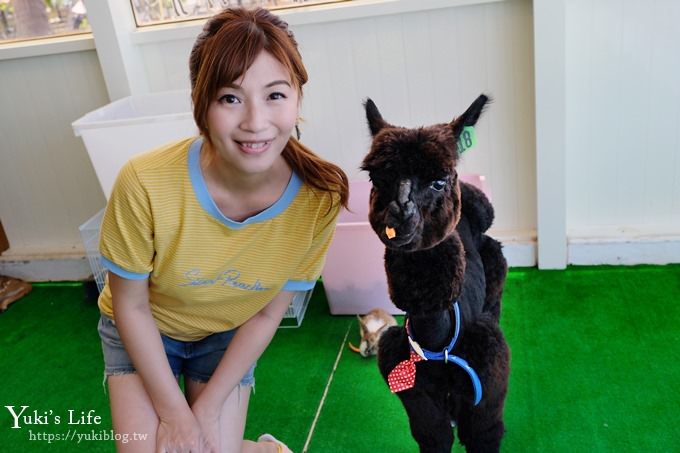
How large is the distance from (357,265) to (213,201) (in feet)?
3.31

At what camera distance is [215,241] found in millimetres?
1207

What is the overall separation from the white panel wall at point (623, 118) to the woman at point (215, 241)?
1.26 meters

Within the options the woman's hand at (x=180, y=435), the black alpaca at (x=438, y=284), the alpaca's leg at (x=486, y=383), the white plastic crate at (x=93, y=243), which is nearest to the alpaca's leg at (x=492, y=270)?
the black alpaca at (x=438, y=284)

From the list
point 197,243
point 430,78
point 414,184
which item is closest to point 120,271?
point 197,243

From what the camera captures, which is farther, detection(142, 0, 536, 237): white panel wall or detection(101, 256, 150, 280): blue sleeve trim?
detection(142, 0, 536, 237): white panel wall

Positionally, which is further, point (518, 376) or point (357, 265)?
point (357, 265)

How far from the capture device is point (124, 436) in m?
1.24

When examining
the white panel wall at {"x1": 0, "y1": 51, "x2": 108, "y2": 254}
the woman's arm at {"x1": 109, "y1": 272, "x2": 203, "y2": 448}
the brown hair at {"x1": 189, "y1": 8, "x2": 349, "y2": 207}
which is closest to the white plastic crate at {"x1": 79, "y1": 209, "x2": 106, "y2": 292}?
the white panel wall at {"x1": 0, "y1": 51, "x2": 108, "y2": 254}

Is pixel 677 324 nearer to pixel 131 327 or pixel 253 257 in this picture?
pixel 253 257

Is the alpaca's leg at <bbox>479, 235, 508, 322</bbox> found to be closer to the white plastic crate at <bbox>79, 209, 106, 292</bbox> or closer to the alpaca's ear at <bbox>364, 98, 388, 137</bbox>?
the alpaca's ear at <bbox>364, 98, 388, 137</bbox>

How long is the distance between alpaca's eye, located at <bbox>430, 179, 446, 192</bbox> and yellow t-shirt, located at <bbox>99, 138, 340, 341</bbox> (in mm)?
237

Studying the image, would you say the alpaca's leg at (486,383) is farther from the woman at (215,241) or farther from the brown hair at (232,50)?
the brown hair at (232,50)

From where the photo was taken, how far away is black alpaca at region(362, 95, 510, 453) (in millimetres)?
1081

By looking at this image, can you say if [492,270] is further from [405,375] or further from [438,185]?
[438,185]
